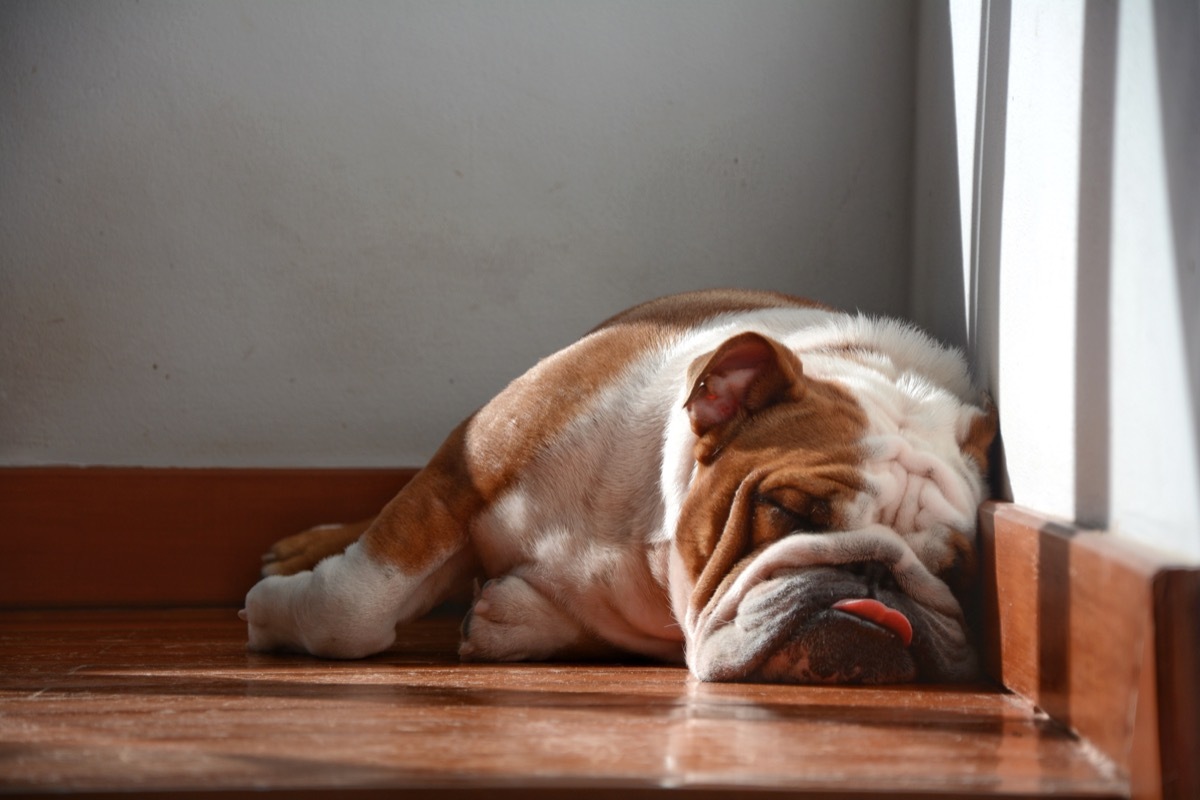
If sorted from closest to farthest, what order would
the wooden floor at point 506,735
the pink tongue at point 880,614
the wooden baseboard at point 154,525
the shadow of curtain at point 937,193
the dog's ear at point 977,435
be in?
the wooden floor at point 506,735 → the pink tongue at point 880,614 → the dog's ear at point 977,435 → the shadow of curtain at point 937,193 → the wooden baseboard at point 154,525

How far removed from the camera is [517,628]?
1.79m

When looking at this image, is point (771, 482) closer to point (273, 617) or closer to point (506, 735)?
point (506, 735)

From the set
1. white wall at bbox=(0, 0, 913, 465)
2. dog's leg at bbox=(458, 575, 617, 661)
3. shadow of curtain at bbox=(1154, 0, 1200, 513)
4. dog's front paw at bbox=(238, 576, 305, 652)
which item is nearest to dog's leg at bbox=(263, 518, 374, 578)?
white wall at bbox=(0, 0, 913, 465)

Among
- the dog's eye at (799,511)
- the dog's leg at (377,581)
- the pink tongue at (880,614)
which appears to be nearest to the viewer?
the pink tongue at (880,614)

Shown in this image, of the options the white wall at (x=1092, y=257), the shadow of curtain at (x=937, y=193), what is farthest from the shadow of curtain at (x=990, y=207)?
the shadow of curtain at (x=937, y=193)

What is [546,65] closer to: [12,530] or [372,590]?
[372,590]

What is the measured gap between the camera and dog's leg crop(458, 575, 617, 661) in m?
1.79

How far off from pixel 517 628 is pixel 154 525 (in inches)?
41.7

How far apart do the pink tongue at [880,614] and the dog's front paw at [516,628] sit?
501 millimetres

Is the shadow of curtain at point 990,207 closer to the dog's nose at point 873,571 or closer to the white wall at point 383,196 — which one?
the dog's nose at point 873,571

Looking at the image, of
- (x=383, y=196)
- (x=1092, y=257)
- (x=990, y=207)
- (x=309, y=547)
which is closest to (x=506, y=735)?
(x=1092, y=257)

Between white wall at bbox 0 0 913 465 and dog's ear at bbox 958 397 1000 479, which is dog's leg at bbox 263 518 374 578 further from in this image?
dog's ear at bbox 958 397 1000 479

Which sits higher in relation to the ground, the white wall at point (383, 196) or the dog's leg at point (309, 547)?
the white wall at point (383, 196)

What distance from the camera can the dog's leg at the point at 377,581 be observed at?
1.78 metres
